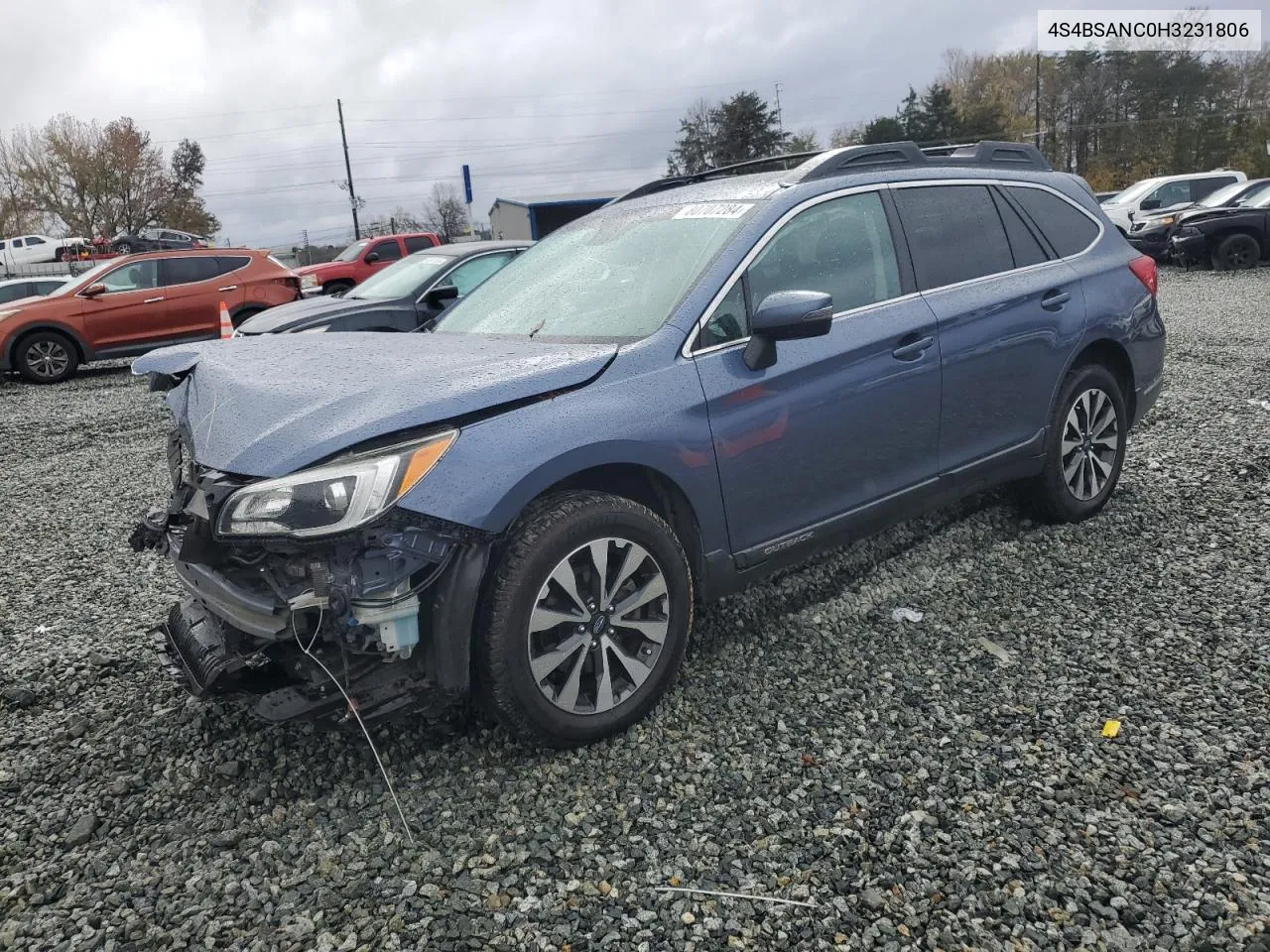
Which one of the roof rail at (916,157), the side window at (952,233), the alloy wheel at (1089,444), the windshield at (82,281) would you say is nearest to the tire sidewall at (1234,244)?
the roof rail at (916,157)

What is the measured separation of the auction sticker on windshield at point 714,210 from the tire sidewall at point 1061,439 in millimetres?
1871

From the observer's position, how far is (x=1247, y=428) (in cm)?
624

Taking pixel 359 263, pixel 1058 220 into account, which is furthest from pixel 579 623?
pixel 359 263

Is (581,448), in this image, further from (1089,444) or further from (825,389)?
(1089,444)

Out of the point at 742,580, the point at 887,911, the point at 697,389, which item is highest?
the point at 697,389

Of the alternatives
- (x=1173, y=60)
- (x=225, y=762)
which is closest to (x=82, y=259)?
(x=225, y=762)

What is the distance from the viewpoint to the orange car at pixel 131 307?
41.3ft

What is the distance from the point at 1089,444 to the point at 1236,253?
15881 millimetres

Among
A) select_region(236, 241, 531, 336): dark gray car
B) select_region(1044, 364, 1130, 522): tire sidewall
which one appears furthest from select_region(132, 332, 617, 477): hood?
select_region(236, 241, 531, 336): dark gray car

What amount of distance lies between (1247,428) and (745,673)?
190 inches

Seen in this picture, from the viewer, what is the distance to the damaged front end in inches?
94.8

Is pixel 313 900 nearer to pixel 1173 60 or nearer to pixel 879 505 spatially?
pixel 879 505

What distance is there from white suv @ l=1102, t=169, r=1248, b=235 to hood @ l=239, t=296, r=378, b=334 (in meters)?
17.9

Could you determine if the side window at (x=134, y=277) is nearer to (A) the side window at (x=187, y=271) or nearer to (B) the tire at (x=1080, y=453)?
(A) the side window at (x=187, y=271)
